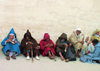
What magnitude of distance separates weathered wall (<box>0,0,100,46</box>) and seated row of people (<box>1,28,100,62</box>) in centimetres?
40

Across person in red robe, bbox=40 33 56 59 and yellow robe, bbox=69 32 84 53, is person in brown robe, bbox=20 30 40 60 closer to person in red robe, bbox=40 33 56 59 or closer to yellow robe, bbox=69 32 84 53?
person in red robe, bbox=40 33 56 59

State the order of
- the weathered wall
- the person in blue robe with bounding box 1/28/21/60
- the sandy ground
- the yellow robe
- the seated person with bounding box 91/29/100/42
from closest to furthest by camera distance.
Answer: the sandy ground → the person in blue robe with bounding box 1/28/21/60 → the yellow robe → the weathered wall → the seated person with bounding box 91/29/100/42

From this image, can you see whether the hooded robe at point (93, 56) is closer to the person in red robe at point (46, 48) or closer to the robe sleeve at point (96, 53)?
the robe sleeve at point (96, 53)

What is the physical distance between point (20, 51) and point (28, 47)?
0.44 meters

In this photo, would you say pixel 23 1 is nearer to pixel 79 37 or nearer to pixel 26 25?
pixel 26 25

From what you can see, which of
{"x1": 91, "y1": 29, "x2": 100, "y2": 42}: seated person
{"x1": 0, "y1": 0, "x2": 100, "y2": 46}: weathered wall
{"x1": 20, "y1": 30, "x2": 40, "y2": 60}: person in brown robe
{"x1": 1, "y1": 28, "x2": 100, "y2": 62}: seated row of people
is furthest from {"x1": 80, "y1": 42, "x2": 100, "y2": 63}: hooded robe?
{"x1": 20, "y1": 30, "x2": 40, "y2": 60}: person in brown robe

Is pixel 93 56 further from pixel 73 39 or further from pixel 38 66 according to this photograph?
pixel 38 66

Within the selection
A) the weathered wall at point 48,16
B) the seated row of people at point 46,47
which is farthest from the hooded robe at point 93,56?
the weathered wall at point 48,16

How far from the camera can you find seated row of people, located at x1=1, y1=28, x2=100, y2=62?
388 centimetres

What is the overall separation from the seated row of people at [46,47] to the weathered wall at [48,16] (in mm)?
403

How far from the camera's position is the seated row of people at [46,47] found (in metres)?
3.88

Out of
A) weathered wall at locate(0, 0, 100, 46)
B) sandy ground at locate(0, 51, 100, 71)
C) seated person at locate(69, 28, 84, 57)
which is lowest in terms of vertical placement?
sandy ground at locate(0, 51, 100, 71)

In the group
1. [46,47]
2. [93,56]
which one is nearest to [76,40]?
[93,56]

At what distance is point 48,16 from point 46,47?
4.74ft
